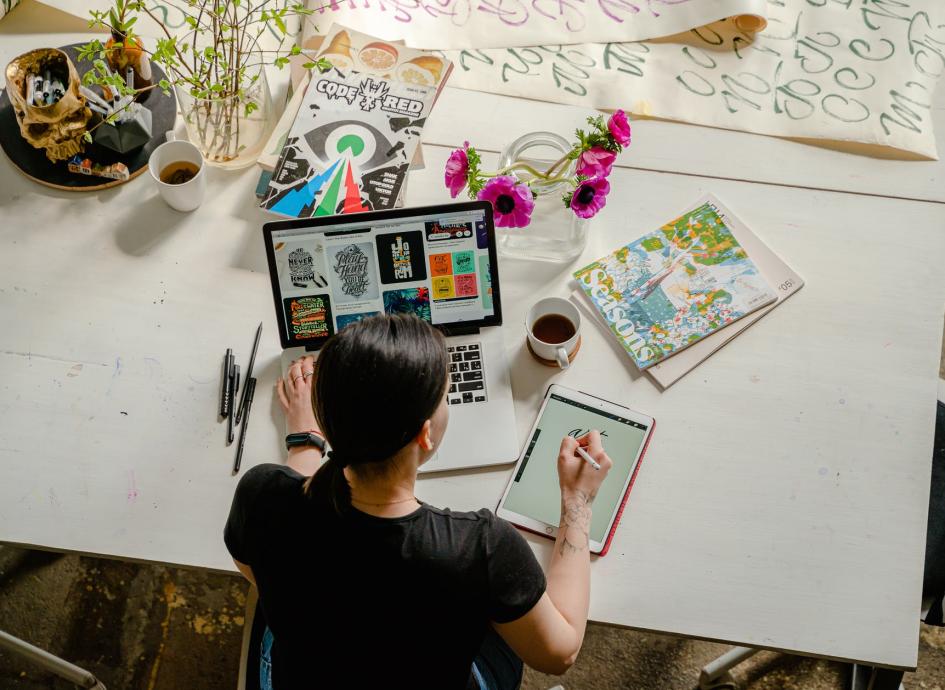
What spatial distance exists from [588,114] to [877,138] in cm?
45

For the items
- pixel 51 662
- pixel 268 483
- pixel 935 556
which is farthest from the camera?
pixel 51 662

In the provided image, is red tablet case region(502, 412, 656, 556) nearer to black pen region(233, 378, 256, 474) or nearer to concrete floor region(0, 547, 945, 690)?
black pen region(233, 378, 256, 474)

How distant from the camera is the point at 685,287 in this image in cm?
118

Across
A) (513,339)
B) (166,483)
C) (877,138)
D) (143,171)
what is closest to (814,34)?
(877,138)

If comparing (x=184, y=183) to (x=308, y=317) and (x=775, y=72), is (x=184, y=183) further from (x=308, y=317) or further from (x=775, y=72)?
(x=775, y=72)

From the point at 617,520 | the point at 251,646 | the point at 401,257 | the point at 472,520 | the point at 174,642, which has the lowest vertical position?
the point at 174,642

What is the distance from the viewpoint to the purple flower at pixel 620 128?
1021mm

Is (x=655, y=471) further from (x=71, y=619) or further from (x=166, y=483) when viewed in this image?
(x=71, y=619)

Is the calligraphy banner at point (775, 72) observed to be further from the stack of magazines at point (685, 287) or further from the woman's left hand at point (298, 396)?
the woman's left hand at point (298, 396)

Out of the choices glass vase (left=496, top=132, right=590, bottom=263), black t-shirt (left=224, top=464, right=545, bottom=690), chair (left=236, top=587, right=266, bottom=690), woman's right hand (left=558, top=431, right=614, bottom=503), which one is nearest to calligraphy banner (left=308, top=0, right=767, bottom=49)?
glass vase (left=496, top=132, right=590, bottom=263)

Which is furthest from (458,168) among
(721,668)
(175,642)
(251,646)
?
(175,642)

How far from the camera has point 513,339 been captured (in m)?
1.16

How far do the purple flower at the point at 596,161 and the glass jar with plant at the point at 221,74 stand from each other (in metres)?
0.41

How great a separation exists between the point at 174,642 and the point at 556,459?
42.7 inches
